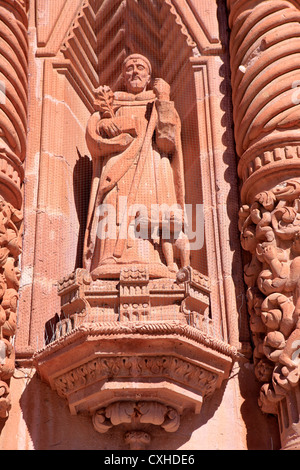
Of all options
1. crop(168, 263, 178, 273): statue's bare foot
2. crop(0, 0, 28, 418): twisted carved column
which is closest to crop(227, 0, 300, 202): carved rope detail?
crop(168, 263, 178, 273): statue's bare foot

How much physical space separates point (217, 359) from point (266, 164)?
4.94 ft

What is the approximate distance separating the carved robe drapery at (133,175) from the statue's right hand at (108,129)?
0.11ft

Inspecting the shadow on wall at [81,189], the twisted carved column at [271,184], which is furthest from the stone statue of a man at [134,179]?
the twisted carved column at [271,184]

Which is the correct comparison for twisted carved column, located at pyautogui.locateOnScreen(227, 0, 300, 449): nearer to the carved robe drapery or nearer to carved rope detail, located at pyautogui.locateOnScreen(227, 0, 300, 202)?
carved rope detail, located at pyautogui.locateOnScreen(227, 0, 300, 202)

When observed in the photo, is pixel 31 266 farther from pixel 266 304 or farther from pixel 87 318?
pixel 266 304

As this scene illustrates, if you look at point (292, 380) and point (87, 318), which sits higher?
point (87, 318)

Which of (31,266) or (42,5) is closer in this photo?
(31,266)

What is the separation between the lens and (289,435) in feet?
19.9

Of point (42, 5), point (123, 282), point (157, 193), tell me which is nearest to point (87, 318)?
point (123, 282)

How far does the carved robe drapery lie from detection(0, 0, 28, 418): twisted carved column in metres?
0.59

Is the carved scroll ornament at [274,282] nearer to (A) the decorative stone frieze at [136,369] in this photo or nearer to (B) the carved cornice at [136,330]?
(A) the decorative stone frieze at [136,369]

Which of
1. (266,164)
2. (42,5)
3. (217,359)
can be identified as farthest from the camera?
(42,5)

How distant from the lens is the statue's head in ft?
26.6

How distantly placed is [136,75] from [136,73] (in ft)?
0.06
